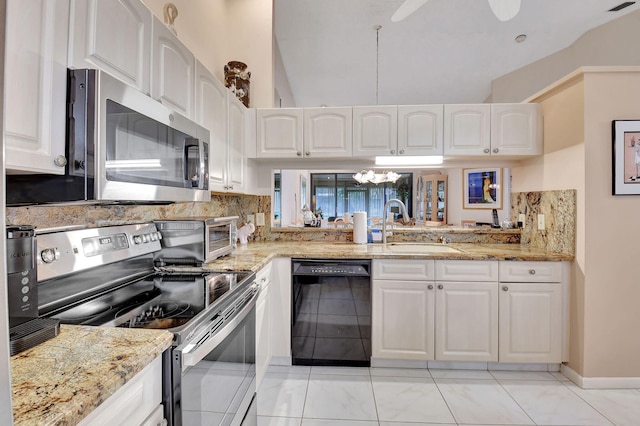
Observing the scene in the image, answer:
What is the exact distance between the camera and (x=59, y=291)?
1096 mm

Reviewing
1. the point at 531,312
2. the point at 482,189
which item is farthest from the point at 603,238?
the point at 482,189

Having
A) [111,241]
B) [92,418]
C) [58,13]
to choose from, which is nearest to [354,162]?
[111,241]

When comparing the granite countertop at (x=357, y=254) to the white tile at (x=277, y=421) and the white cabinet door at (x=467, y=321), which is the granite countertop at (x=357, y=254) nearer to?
the white cabinet door at (x=467, y=321)

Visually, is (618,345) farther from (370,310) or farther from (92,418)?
(92,418)

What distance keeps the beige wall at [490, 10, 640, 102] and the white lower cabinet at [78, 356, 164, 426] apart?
4367 millimetres

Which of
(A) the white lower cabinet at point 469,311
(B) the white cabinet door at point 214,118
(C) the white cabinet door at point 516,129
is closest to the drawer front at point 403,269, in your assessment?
(A) the white lower cabinet at point 469,311

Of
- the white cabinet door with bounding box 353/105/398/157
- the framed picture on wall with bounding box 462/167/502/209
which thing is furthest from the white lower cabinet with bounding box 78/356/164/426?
the framed picture on wall with bounding box 462/167/502/209

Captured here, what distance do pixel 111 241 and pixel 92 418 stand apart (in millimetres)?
893

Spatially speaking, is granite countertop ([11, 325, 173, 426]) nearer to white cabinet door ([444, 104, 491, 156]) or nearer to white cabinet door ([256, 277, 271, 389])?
white cabinet door ([256, 277, 271, 389])

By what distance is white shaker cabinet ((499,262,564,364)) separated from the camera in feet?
7.10

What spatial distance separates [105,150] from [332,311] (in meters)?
1.79

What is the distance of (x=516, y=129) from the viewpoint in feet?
8.06

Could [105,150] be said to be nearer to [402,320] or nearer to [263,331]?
[263,331]

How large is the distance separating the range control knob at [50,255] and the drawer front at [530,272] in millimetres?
2507
